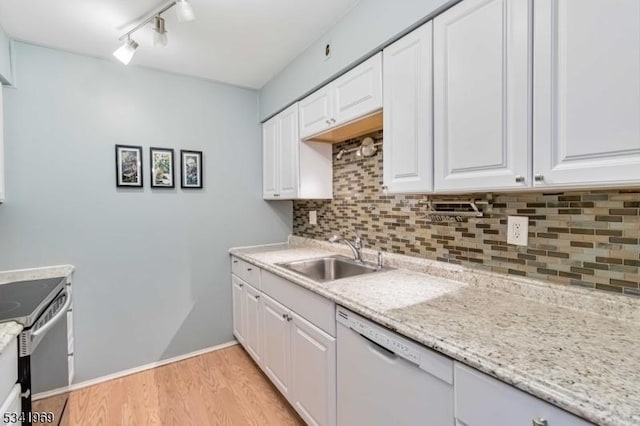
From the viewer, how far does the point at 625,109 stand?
816 mm

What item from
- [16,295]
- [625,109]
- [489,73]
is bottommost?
[16,295]

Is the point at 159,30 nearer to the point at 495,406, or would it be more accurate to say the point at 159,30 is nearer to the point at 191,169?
the point at 191,169

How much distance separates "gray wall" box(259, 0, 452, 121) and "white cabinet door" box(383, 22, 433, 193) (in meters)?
0.07

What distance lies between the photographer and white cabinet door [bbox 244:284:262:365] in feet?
7.23

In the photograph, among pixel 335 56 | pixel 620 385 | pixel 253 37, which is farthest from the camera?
pixel 253 37

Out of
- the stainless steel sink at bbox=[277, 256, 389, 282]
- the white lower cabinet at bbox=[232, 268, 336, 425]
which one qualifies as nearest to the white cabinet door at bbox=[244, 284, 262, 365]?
the white lower cabinet at bbox=[232, 268, 336, 425]

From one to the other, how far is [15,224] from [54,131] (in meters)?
0.66

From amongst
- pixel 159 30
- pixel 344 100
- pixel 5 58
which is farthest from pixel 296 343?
pixel 5 58

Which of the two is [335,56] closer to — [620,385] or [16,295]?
[620,385]

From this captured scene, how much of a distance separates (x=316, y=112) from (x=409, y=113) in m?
0.84

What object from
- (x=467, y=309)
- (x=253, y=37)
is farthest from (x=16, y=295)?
(x=467, y=309)

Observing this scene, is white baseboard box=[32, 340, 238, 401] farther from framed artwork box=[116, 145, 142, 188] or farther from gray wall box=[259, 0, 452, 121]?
gray wall box=[259, 0, 452, 121]

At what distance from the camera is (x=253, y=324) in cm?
230

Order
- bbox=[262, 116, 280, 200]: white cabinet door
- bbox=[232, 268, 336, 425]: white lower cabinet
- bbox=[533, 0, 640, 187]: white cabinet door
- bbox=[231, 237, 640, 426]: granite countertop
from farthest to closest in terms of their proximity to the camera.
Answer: bbox=[262, 116, 280, 200]: white cabinet door, bbox=[232, 268, 336, 425]: white lower cabinet, bbox=[533, 0, 640, 187]: white cabinet door, bbox=[231, 237, 640, 426]: granite countertop
